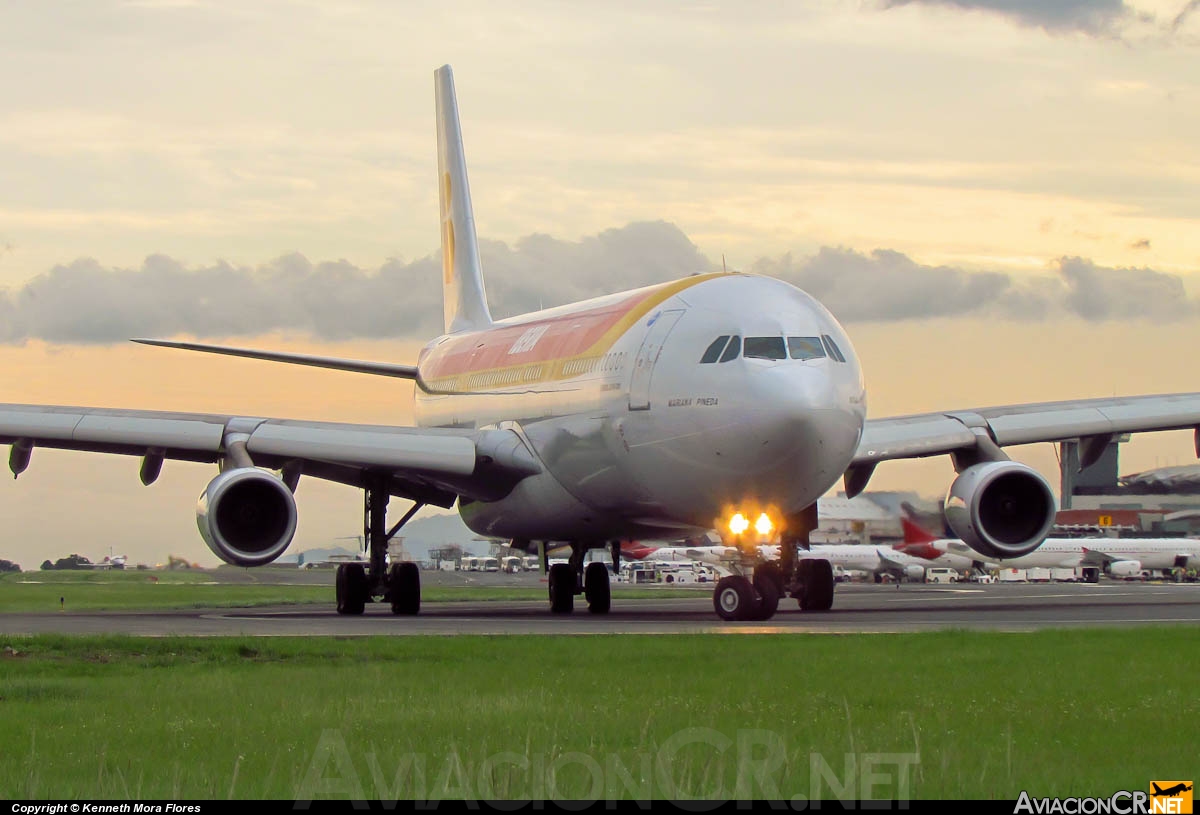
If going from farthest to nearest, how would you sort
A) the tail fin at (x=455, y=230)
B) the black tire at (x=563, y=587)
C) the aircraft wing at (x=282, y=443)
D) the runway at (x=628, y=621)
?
the tail fin at (x=455, y=230)
the black tire at (x=563, y=587)
the aircraft wing at (x=282, y=443)
the runway at (x=628, y=621)

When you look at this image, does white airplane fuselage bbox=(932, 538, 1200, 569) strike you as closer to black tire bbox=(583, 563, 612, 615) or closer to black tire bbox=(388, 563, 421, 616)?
black tire bbox=(583, 563, 612, 615)

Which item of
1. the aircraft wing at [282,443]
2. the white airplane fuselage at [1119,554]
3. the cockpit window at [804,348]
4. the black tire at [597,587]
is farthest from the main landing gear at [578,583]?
the white airplane fuselage at [1119,554]

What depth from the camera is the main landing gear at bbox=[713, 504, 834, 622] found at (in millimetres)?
24672

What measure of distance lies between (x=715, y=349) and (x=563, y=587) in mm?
8403

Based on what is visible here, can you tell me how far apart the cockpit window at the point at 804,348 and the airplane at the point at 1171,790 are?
51.0ft

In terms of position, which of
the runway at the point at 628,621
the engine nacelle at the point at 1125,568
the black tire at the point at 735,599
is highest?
the engine nacelle at the point at 1125,568

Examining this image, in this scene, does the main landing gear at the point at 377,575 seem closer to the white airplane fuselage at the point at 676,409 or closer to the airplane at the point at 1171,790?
the white airplane fuselage at the point at 676,409

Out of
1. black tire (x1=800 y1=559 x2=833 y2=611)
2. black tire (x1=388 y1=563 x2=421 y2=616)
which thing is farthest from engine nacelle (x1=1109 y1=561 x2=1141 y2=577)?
black tire (x1=388 y1=563 x2=421 y2=616)

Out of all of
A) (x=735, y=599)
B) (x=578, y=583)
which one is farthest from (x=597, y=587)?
(x=735, y=599)

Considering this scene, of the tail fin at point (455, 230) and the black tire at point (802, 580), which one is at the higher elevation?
the tail fin at point (455, 230)

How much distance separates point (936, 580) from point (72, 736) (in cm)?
8568

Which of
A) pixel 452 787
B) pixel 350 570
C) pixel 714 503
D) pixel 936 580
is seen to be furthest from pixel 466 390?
Answer: pixel 936 580

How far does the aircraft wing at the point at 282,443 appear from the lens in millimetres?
27031

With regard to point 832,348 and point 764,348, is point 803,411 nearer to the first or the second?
point 764,348
